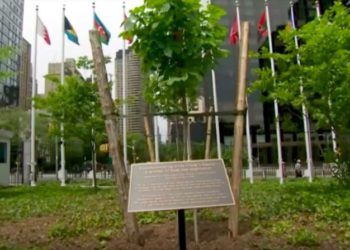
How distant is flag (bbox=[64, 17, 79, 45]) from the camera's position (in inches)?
1000

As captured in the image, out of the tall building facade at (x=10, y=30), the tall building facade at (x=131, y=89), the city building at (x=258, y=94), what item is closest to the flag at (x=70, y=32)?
the tall building facade at (x=131, y=89)

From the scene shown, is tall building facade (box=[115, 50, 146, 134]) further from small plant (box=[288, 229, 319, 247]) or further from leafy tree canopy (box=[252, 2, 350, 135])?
small plant (box=[288, 229, 319, 247])

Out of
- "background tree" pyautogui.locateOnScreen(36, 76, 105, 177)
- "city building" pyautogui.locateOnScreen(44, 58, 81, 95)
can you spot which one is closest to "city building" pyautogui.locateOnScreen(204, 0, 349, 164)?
"background tree" pyautogui.locateOnScreen(36, 76, 105, 177)

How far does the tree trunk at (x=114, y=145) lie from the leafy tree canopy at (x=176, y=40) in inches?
29.5

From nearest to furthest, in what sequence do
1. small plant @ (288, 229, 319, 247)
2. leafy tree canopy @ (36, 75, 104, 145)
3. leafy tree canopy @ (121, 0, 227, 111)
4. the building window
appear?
leafy tree canopy @ (121, 0, 227, 111), small plant @ (288, 229, 319, 247), leafy tree canopy @ (36, 75, 104, 145), the building window

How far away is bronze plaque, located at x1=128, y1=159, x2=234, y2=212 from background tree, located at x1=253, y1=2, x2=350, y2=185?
26.9 feet

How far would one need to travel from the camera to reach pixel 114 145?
24.0ft

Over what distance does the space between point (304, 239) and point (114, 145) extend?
132 inches

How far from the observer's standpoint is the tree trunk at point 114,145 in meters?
7.25

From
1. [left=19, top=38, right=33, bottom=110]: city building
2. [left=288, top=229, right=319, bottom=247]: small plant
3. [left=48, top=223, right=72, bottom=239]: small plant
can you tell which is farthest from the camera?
[left=19, top=38, right=33, bottom=110]: city building

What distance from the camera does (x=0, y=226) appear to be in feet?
33.0

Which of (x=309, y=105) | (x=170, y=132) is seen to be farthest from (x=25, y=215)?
(x=309, y=105)

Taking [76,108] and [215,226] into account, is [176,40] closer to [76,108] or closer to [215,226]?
[215,226]

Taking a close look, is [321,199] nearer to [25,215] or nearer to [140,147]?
[25,215]
